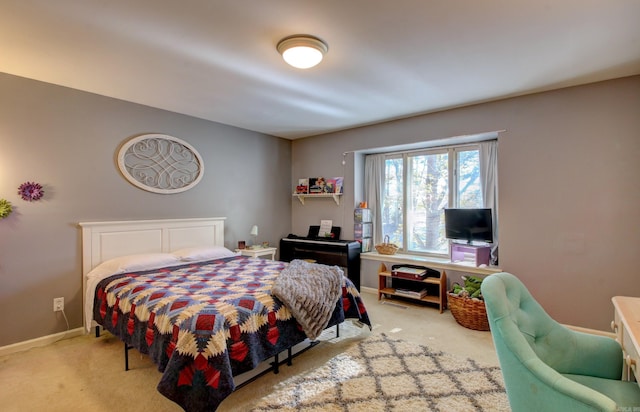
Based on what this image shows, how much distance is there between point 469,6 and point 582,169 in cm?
222

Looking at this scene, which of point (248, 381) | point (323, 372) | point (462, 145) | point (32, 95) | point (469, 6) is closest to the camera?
point (469, 6)

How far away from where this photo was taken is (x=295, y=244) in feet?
16.5

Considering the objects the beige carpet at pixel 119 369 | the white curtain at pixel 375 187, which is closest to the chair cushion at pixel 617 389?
the beige carpet at pixel 119 369

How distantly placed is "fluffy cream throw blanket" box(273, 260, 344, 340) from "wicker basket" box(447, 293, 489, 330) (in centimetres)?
142

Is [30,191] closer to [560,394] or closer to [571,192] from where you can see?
[560,394]

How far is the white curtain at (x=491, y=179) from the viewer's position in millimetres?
3715

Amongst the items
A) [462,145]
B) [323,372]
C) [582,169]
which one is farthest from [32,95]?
[582,169]

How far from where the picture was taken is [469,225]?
372 cm

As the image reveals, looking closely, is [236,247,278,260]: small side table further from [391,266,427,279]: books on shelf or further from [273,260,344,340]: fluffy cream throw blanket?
[391,266,427,279]: books on shelf

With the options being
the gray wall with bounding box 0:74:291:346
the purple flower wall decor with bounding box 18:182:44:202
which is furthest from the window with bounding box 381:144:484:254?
the purple flower wall decor with bounding box 18:182:44:202

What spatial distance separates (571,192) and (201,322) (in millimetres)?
3531

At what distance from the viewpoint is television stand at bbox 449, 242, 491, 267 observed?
11.8ft

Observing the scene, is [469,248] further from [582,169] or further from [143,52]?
[143,52]

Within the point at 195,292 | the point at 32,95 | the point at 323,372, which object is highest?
the point at 32,95
